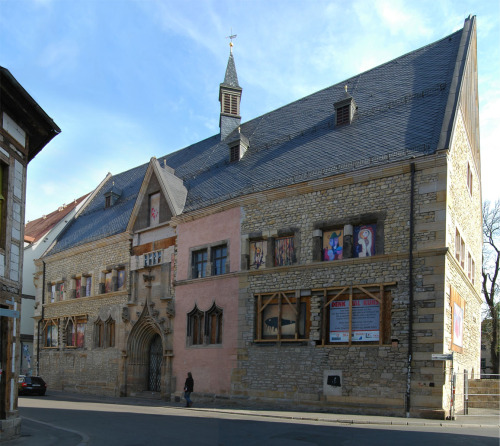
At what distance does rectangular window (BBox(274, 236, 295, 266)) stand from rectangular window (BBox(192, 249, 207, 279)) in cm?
405

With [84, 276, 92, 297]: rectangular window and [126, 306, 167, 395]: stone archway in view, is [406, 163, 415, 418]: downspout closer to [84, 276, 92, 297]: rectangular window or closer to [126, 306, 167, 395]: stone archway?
[126, 306, 167, 395]: stone archway

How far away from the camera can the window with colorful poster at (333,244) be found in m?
19.9

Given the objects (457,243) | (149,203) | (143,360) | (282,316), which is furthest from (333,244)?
(143,360)

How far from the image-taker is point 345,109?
23609 mm

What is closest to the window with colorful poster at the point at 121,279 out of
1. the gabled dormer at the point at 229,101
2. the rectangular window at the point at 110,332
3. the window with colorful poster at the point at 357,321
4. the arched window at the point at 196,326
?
the rectangular window at the point at 110,332

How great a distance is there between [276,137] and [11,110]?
48.1ft

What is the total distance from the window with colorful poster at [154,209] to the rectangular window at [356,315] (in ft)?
35.7

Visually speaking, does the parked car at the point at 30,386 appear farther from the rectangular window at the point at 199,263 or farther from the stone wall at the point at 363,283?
the stone wall at the point at 363,283

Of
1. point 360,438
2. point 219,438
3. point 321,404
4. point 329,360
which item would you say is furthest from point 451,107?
point 219,438

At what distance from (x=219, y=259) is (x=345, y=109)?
784 cm

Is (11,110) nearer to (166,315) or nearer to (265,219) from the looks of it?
(265,219)

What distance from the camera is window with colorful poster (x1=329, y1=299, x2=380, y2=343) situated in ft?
60.9

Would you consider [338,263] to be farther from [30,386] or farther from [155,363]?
[30,386]

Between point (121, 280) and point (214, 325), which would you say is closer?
point (214, 325)
